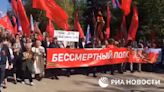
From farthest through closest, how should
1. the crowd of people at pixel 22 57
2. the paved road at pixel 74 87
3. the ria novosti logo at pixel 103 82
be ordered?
the ria novosti logo at pixel 103 82 < the paved road at pixel 74 87 < the crowd of people at pixel 22 57

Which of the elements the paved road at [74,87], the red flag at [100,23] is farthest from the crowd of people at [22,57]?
the red flag at [100,23]

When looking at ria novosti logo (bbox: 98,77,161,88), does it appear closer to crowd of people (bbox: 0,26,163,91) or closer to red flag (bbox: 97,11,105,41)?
crowd of people (bbox: 0,26,163,91)

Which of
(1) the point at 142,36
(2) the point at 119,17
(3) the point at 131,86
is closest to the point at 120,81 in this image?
(3) the point at 131,86

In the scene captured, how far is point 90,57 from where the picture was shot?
2120cm

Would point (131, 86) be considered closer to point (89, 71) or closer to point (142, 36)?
point (89, 71)

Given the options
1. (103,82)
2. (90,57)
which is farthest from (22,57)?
(90,57)

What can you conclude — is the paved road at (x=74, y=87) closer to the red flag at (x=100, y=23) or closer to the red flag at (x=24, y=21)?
the red flag at (x=24, y=21)

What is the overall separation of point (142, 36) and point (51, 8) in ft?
69.8

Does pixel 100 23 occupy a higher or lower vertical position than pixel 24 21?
lower

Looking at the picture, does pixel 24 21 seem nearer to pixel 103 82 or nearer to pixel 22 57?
pixel 22 57

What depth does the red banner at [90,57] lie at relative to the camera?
63.6 feet

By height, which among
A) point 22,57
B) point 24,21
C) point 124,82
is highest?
point 24,21

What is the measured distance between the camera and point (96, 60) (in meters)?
Answer: 21.5

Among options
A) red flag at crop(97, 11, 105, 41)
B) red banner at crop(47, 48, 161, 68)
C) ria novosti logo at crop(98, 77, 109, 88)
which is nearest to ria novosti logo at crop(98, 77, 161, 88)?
ria novosti logo at crop(98, 77, 109, 88)
